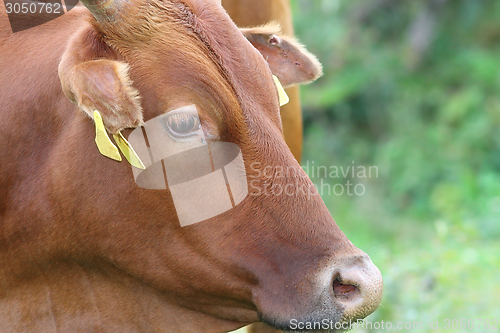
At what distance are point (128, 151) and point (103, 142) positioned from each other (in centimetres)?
10

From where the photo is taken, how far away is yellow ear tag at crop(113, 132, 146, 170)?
7.12 ft

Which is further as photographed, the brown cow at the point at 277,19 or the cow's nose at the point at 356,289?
the brown cow at the point at 277,19

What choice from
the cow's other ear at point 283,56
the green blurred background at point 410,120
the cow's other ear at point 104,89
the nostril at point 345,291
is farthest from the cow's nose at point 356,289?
the green blurred background at point 410,120

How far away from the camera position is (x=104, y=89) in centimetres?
200

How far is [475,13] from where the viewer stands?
32.0ft

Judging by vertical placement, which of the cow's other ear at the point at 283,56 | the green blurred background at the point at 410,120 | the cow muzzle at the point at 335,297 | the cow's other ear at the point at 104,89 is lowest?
the green blurred background at the point at 410,120

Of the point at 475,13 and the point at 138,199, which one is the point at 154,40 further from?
the point at 475,13

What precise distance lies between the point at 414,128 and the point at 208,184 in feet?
24.7

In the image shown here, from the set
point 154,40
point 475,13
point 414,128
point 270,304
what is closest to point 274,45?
point 154,40

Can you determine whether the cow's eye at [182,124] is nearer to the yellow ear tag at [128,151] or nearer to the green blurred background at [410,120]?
the yellow ear tag at [128,151]

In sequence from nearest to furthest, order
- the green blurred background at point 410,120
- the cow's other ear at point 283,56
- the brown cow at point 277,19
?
1. the cow's other ear at point 283,56
2. the brown cow at point 277,19
3. the green blurred background at point 410,120

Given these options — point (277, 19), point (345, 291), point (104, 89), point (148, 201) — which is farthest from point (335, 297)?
point (277, 19)

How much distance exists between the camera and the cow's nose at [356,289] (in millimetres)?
2123

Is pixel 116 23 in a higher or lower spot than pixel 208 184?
higher
